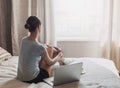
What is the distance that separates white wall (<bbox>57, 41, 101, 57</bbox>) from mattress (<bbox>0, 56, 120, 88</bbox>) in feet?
3.30

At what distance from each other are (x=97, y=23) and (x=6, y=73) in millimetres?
1815

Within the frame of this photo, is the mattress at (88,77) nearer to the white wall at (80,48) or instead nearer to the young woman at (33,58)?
the young woman at (33,58)

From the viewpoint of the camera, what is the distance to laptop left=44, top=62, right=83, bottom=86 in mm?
2215

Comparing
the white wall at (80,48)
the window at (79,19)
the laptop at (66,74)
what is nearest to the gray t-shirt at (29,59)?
the laptop at (66,74)

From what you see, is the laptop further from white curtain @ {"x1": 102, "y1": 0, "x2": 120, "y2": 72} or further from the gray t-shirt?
white curtain @ {"x1": 102, "y1": 0, "x2": 120, "y2": 72}

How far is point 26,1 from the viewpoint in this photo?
12.3ft

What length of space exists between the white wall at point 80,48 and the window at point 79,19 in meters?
0.07

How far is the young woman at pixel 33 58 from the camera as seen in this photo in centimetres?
237

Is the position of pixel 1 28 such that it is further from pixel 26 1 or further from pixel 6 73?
pixel 6 73

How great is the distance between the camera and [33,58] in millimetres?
2400

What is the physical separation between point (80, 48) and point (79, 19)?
0.46 meters

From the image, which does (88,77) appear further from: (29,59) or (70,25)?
(70,25)

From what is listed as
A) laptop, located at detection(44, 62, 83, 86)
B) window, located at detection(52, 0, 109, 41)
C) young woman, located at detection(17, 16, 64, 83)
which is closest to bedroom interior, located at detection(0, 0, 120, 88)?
window, located at detection(52, 0, 109, 41)

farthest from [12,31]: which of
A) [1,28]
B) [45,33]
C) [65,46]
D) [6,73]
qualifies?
[6,73]
